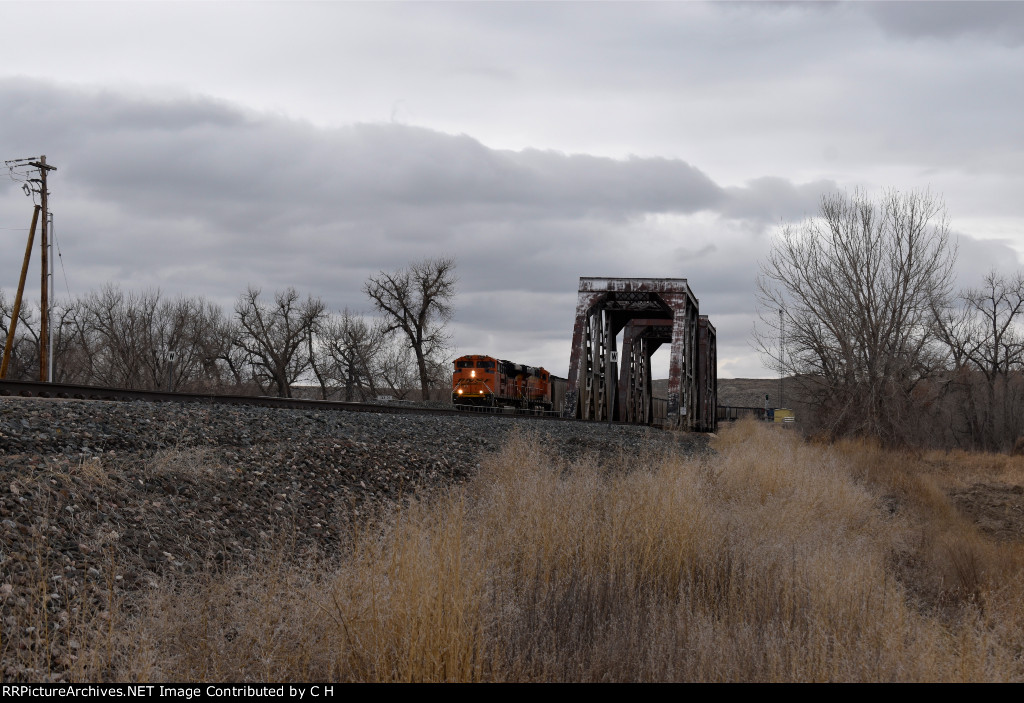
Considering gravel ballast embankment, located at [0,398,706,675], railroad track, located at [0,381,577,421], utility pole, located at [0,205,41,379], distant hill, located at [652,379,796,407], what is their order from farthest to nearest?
distant hill, located at [652,379,796,407] < utility pole, located at [0,205,41,379] < railroad track, located at [0,381,577,421] < gravel ballast embankment, located at [0,398,706,675]

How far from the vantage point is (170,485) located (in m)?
6.89

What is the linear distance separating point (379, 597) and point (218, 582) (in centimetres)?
150

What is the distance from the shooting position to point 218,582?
5367 mm

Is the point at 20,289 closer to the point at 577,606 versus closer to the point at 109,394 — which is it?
the point at 109,394

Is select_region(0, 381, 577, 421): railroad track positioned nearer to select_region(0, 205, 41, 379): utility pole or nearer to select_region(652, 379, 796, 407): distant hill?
select_region(0, 205, 41, 379): utility pole

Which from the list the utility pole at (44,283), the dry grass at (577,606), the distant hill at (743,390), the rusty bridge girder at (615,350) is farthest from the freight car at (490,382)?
the distant hill at (743,390)

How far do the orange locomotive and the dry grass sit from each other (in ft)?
97.1

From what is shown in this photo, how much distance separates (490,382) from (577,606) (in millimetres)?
33752

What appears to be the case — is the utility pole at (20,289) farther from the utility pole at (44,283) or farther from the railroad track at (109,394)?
the railroad track at (109,394)

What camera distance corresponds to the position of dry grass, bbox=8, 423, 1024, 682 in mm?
4309

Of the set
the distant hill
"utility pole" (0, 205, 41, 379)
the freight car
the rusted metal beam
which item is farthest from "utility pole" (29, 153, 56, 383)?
the distant hill

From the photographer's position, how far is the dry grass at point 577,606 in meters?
4.31
